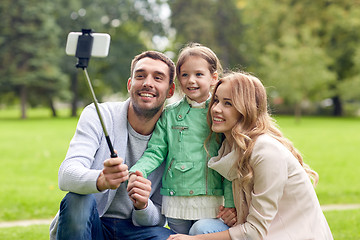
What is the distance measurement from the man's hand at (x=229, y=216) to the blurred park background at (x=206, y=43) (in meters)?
5.90

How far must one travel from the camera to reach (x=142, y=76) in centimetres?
319

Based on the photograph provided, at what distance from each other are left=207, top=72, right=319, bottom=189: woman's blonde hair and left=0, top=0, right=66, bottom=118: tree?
29696 millimetres

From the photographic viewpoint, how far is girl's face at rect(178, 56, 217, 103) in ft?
10.5

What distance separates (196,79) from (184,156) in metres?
0.56

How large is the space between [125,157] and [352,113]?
3708 centimetres

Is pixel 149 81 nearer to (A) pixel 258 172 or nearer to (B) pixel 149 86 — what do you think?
(B) pixel 149 86

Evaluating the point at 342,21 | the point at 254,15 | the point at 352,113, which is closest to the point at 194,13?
the point at 254,15

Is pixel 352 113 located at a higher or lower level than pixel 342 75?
lower

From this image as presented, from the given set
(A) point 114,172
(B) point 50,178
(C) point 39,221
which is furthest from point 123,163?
(B) point 50,178

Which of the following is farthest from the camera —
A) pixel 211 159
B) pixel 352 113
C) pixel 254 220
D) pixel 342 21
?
pixel 352 113

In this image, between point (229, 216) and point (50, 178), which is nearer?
point (229, 216)

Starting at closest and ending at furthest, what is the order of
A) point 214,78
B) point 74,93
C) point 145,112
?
point 145,112 < point 214,78 < point 74,93

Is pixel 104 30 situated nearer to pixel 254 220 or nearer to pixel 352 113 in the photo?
pixel 352 113

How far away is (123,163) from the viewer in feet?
10.4
